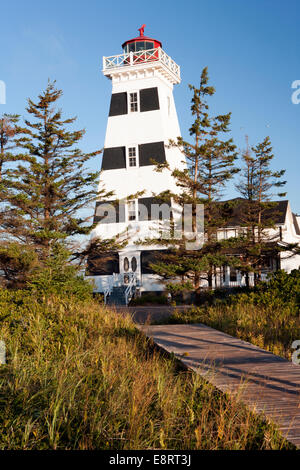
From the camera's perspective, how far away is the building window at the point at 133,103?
2736 centimetres

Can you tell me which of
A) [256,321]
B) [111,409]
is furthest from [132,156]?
[111,409]

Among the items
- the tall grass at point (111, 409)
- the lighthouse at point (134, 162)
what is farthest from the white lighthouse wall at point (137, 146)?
the tall grass at point (111, 409)

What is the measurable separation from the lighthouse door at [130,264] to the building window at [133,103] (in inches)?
329

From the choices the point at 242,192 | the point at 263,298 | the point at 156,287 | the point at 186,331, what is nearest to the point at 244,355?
the point at 186,331

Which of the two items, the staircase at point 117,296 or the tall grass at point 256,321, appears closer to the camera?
the tall grass at point 256,321

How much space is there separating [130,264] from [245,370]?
19.7m

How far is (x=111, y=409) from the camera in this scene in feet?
16.0

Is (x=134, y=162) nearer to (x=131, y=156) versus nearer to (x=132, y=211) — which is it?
(x=131, y=156)

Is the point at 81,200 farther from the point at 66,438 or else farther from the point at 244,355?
the point at 66,438

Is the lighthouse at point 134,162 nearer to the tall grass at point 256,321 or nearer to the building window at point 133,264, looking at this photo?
the building window at point 133,264

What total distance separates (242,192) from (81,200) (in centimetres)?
931

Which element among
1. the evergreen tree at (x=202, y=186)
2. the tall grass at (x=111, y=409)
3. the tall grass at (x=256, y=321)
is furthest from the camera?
the evergreen tree at (x=202, y=186)

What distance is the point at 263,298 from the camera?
43.3 ft

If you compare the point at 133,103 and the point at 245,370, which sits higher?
→ the point at 133,103
